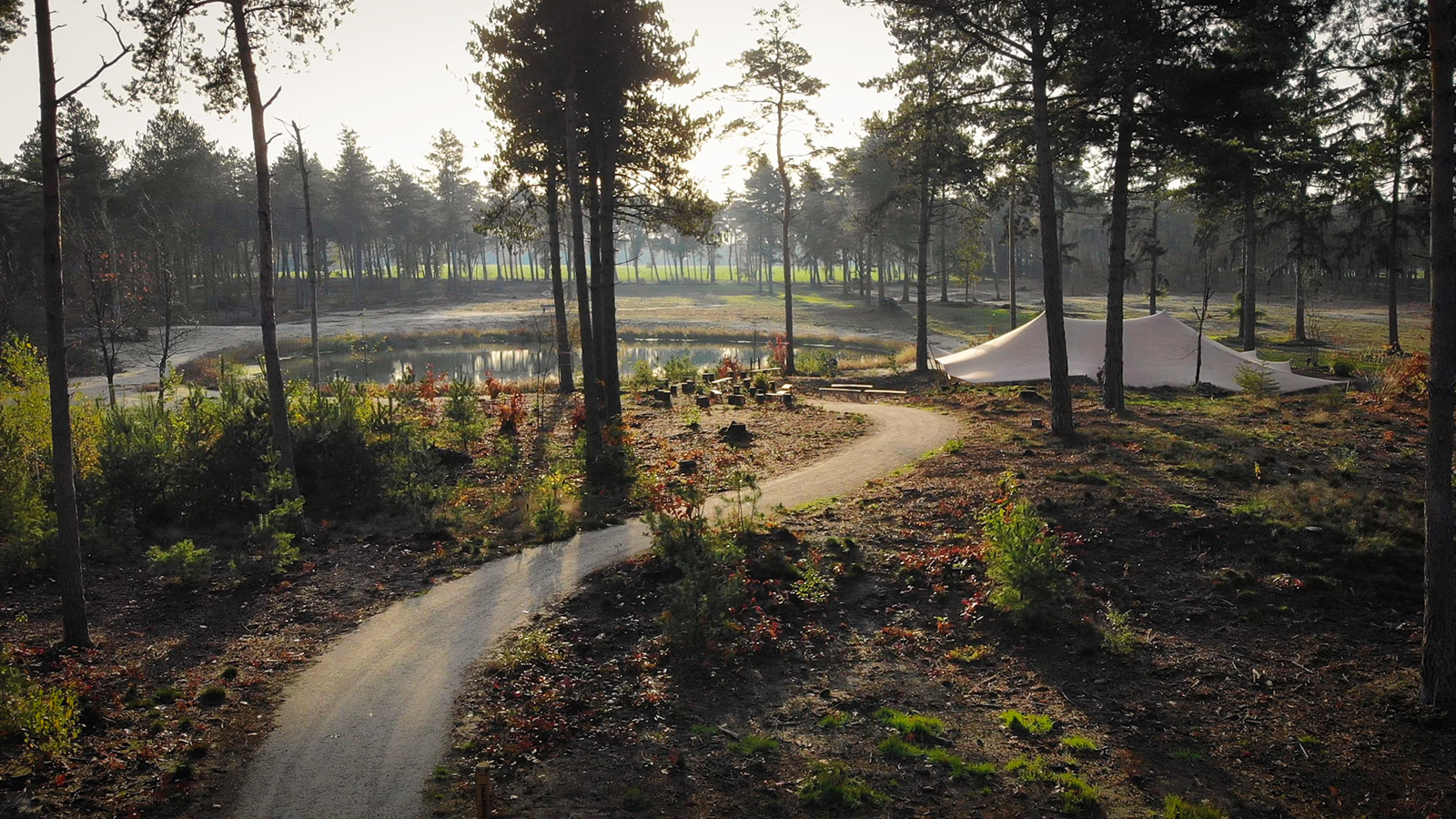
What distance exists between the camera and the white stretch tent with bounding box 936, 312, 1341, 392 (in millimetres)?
24406

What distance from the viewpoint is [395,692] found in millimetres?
8047

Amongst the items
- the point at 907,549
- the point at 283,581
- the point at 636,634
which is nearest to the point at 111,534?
the point at 283,581

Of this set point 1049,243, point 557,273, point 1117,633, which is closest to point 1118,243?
point 1049,243

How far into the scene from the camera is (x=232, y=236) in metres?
72.8

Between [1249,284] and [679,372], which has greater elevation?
[1249,284]

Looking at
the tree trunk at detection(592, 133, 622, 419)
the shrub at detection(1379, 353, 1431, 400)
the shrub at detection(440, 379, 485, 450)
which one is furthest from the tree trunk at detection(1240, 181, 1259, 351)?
the shrub at detection(440, 379, 485, 450)

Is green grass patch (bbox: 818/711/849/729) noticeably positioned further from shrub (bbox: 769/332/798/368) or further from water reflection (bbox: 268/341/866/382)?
water reflection (bbox: 268/341/866/382)

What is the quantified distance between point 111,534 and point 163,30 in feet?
23.6

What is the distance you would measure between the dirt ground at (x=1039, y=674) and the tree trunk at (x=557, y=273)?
14378mm

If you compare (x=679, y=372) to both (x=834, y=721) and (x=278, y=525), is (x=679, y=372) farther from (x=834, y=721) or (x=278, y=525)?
(x=834, y=721)

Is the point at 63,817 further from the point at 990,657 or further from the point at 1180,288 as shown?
the point at 1180,288

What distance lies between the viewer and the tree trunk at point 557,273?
23922 millimetres

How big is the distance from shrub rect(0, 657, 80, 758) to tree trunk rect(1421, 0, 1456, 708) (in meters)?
11.3

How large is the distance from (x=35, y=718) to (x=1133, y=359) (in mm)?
26754
